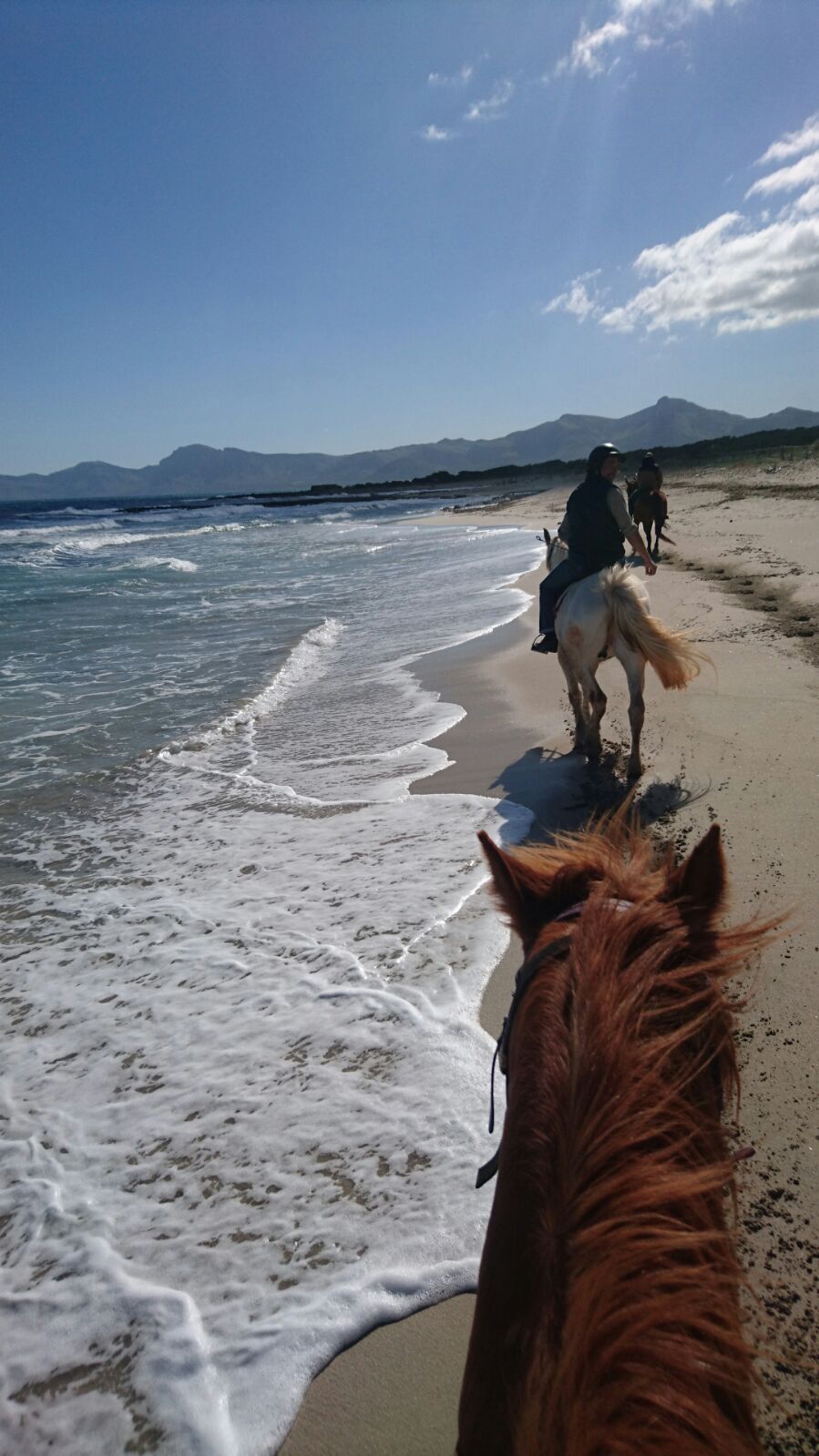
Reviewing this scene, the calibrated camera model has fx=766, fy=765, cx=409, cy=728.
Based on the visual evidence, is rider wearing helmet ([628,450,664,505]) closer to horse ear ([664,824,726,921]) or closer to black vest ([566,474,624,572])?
black vest ([566,474,624,572])

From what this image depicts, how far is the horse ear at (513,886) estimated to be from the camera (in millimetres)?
1546

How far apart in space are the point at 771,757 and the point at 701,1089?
395cm

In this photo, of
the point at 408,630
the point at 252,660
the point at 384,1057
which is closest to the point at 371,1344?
the point at 384,1057

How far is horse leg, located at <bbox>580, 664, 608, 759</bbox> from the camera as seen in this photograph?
5.45 metres

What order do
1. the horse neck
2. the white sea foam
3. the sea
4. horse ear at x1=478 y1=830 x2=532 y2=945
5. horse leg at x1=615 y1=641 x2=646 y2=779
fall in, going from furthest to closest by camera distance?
the white sea foam → horse leg at x1=615 y1=641 x2=646 y2=779 → the sea → horse ear at x1=478 y1=830 x2=532 y2=945 → the horse neck

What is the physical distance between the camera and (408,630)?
36.8 ft

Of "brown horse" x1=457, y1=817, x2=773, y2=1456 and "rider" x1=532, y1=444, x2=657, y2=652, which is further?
"rider" x1=532, y1=444, x2=657, y2=652

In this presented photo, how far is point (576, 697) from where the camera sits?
5.76 m

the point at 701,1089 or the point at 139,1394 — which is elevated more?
the point at 701,1089

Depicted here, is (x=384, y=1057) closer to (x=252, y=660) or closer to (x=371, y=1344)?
(x=371, y=1344)

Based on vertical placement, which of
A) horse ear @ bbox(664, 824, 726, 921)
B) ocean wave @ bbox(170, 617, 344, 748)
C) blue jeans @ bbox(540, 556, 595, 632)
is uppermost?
blue jeans @ bbox(540, 556, 595, 632)

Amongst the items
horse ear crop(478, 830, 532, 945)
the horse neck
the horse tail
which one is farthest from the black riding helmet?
the horse neck

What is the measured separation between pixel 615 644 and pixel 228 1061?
368 cm

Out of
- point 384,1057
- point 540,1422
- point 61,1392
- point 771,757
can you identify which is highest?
point 540,1422
